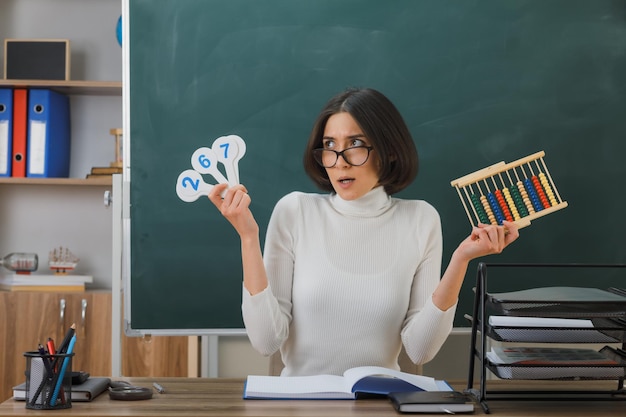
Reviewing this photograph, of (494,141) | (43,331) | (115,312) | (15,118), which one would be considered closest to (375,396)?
(494,141)

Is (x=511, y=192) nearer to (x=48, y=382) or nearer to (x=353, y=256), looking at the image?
(x=353, y=256)

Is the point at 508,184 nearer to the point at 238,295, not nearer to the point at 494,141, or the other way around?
the point at 494,141

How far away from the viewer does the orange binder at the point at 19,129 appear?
3365 millimetres

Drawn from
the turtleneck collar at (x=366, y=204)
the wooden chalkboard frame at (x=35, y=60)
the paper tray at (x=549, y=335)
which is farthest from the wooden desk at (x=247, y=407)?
the wooden chalkboard frame at (x=35, y=60)

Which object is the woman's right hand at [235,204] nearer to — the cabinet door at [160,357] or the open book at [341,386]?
the open book at [341,386]

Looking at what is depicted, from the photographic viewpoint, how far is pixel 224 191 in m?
1.73

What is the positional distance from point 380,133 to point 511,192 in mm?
681

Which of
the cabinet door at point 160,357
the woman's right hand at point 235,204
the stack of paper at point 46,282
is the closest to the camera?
the woman's right hand at point 235,204

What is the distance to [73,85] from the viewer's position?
133 inches

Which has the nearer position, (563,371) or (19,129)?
(563,371)

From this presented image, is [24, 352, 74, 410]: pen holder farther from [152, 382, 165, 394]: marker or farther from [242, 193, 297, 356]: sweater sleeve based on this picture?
[242, 193, 297, 356]: sweater sleeve

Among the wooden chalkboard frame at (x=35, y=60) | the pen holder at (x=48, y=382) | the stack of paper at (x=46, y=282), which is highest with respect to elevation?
the wooden chalkboard frame at (x=35, y=60)

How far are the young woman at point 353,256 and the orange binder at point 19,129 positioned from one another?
1.73 meters

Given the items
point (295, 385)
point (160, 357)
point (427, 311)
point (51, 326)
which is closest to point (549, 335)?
point (427, 311)
